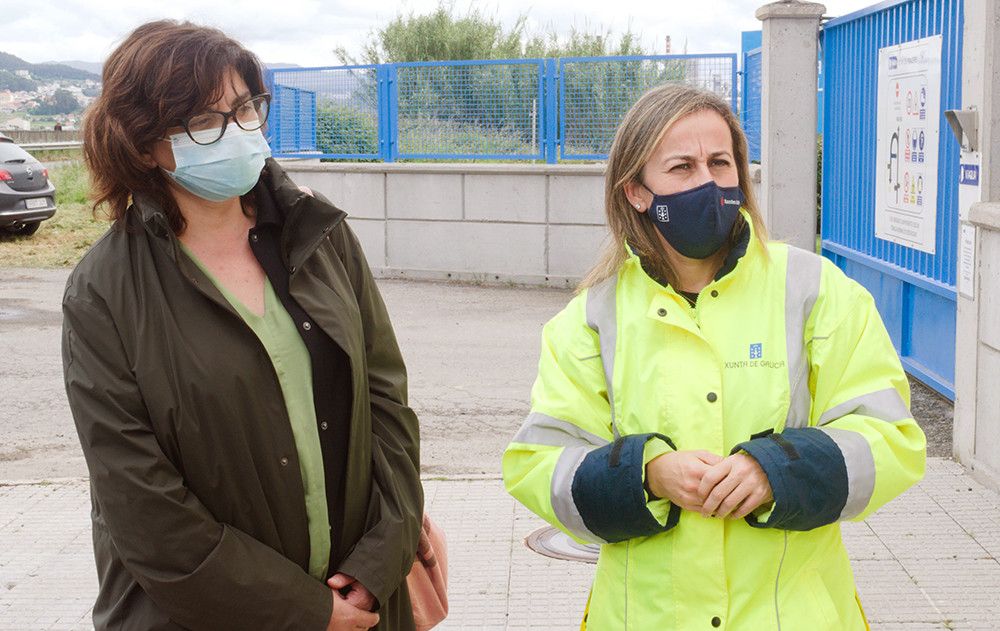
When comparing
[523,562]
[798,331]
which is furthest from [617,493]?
[523,562]

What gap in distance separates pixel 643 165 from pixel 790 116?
A: 25.0ft

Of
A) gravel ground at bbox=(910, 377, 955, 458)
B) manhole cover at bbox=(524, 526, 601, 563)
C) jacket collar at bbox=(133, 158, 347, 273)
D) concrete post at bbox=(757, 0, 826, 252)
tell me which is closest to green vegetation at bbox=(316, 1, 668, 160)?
concrete post at bbox=(757, 0, 826, 252)

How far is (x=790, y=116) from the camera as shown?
32.2 feet

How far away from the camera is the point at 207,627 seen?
2.51 metres

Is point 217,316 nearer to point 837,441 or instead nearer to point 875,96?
point 837,441

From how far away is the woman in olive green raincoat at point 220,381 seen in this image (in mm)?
2453

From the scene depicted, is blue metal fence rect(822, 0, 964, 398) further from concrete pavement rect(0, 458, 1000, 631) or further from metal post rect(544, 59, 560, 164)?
metal post rect(544, 59, 560, 164)

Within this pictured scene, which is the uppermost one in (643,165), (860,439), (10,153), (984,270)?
(10,153)

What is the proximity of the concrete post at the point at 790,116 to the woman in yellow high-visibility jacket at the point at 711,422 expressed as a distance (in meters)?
7.37

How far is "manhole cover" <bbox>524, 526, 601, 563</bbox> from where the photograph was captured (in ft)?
17.1

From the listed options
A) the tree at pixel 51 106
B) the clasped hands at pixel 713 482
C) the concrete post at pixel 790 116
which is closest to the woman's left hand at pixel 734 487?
the clasped hands at pixel 713 482

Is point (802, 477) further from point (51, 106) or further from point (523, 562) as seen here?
point (51, 106)

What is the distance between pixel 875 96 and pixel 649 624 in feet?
23.0

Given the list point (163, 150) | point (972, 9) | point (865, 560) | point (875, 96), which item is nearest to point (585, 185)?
point (875, 96)
